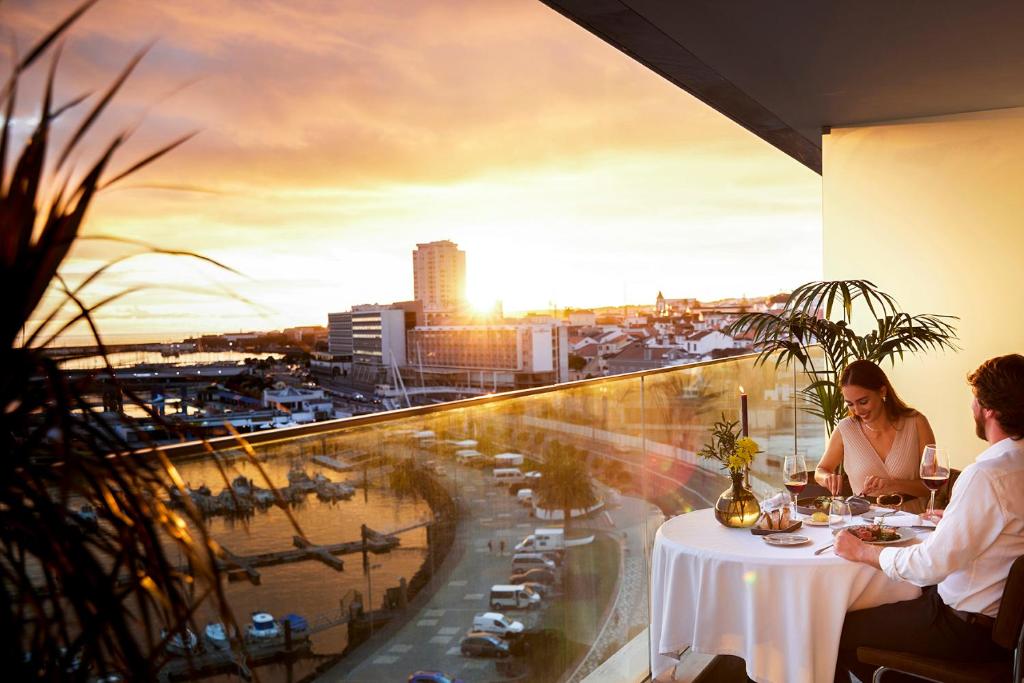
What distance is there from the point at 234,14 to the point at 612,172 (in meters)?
14.2

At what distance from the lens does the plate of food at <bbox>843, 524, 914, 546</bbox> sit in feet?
9.62

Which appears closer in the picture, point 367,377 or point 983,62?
point 983,62

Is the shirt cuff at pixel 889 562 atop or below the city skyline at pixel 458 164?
below

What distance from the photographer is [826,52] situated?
15.2 feet

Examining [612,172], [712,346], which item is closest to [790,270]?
[612,172]

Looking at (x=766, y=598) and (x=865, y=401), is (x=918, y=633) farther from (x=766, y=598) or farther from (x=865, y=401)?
(x=865, y=401)

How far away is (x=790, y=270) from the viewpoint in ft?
85.4

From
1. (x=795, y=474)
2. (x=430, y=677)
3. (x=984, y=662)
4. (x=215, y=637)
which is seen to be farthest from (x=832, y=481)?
(x=215, y=637)

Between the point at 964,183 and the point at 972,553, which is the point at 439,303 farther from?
the point at 972,553

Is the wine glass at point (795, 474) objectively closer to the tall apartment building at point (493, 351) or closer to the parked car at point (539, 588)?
the parked car at point (539, 588)

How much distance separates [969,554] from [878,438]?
1.62 m

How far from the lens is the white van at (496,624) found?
10.1 feet

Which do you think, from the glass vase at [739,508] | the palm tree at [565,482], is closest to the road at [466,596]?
the palm tree at [565,482]

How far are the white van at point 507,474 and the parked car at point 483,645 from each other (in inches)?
21.0
